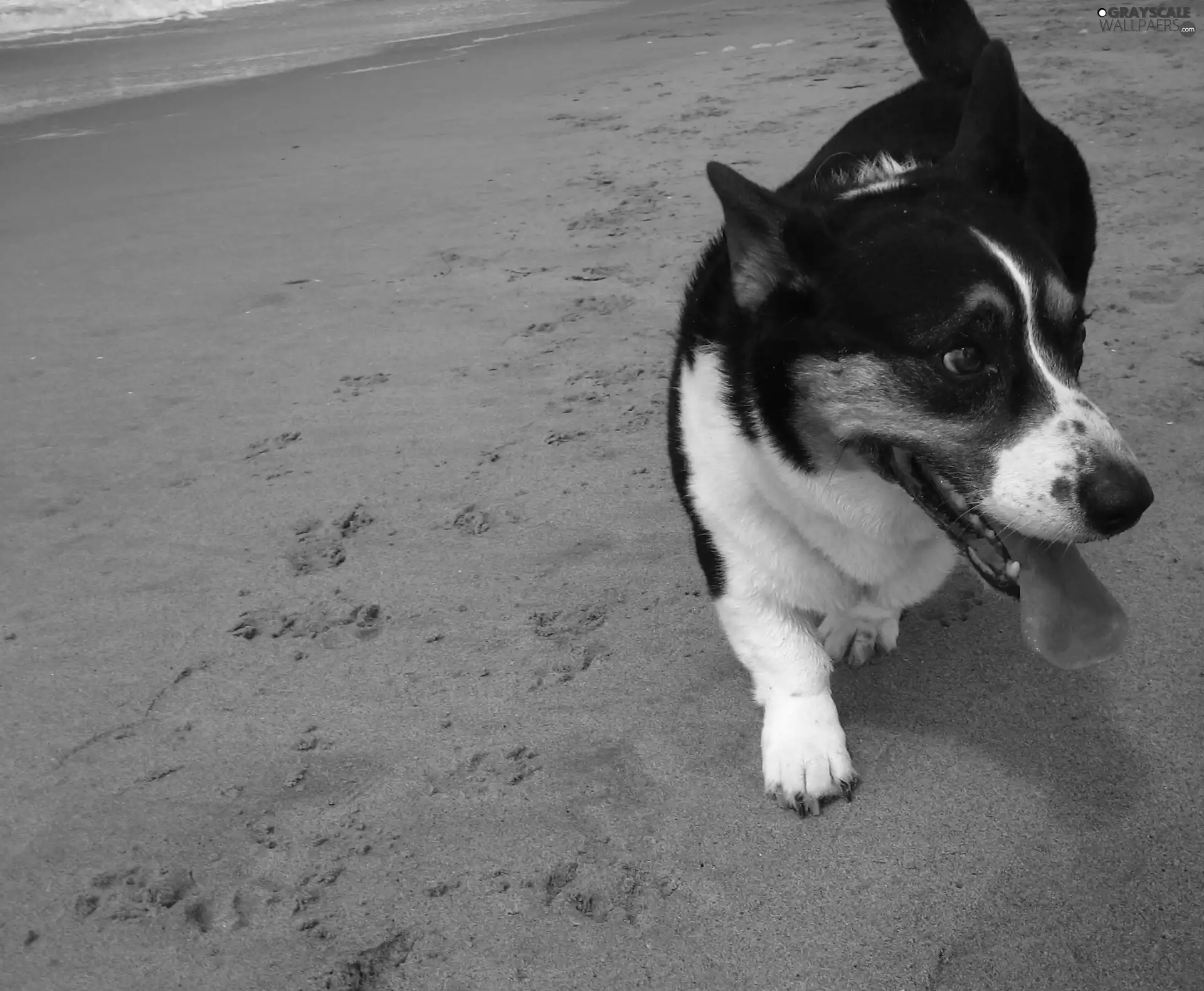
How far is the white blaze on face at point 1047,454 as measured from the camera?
1896 mm

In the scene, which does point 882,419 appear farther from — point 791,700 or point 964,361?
point 791,700

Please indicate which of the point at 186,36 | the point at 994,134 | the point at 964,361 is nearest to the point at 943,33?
the point at 994,134

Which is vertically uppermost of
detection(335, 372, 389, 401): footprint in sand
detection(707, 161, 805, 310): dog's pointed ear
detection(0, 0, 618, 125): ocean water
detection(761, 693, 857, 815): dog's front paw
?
detection(707, 161, 805, 310): dog's pointed ear

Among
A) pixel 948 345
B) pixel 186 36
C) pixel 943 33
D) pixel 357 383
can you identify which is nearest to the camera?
pixel 948 345

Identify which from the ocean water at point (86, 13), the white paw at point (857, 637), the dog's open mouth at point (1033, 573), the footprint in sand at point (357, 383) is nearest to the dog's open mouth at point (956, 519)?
the dog's open mouth at point (1033, 573)

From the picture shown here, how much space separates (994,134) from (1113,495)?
0.78 meters

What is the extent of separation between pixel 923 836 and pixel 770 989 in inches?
18.5

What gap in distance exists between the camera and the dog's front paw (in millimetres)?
2293

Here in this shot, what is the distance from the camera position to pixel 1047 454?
6.29 ft

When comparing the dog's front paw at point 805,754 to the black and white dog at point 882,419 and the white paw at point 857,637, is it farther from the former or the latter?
the white paw at point 857,637

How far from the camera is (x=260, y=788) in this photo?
2455 millimetres

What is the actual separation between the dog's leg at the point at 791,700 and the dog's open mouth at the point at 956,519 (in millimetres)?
459

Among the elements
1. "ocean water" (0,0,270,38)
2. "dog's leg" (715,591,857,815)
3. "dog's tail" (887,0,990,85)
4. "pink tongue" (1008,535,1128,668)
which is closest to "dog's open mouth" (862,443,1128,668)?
"pink tongue" (1008,535,1128,668)

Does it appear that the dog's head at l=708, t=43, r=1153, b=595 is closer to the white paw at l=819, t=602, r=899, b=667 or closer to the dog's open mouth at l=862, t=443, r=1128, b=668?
the dog's open mouth at l=862, t=443, r=1128, b=668
